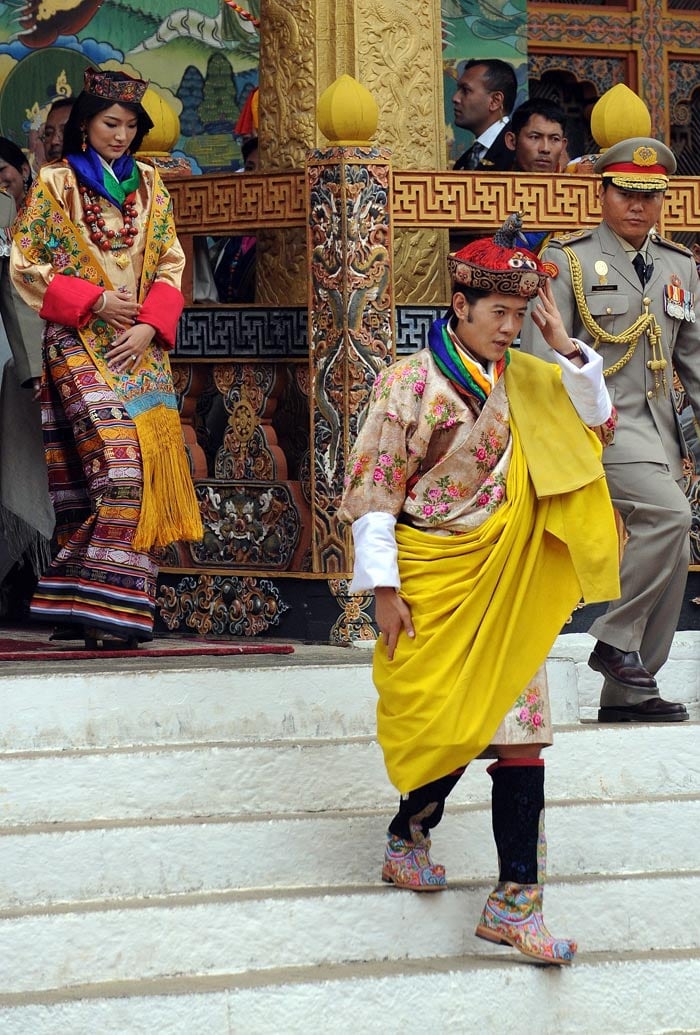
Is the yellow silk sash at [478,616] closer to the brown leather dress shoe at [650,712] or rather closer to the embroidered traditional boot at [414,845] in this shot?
the embroidered traditional boot at [414,845]

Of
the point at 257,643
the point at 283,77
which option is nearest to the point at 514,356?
the point at 257,643

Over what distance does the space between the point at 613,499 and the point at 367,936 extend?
2078mm

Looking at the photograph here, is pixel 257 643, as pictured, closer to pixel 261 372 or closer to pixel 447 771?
pixel 261 372

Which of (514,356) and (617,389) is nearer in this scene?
(514,356)

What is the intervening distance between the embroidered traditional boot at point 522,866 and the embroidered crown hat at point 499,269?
4.12ft

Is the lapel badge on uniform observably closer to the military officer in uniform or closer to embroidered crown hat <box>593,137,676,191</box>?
the military officer in uniform

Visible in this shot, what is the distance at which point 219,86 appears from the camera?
12.4m

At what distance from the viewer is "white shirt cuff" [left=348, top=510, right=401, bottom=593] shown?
536cm

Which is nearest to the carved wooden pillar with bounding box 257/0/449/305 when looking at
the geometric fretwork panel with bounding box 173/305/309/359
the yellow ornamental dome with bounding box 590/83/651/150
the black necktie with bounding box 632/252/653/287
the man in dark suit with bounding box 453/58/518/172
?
the geometric fretwork panel with bounding box 173/305/309/359

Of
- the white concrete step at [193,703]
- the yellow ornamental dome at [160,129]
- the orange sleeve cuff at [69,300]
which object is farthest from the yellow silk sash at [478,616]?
the yellow ornamental dome at [160,129]

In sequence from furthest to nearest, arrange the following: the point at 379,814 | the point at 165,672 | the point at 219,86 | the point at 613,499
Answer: the point at 219,86
the point at 613,499
the point at 165,672
the point at 379,814

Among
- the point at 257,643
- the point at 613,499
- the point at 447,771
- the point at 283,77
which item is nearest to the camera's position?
the point at 447,771

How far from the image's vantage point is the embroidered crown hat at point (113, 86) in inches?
284

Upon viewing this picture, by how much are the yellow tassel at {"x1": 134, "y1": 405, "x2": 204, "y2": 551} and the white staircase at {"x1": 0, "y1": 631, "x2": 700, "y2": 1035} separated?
534mm
